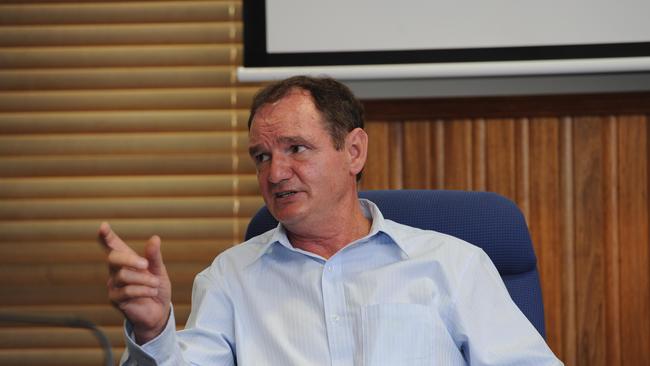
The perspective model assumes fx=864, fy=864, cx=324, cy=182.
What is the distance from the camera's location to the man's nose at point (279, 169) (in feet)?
5.43

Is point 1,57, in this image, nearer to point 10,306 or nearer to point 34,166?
point 34,166

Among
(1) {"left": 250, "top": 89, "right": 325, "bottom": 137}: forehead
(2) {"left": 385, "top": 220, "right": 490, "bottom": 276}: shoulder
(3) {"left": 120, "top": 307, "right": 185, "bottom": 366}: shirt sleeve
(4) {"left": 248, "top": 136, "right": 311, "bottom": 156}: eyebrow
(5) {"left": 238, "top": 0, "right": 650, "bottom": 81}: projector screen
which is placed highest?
(5) {"left": 238, "top": 0, "right": 650, "bottom": 81}: projector screen

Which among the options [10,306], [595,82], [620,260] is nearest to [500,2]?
[595,82]

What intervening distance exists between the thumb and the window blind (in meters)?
1.34

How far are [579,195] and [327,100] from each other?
3.26 feet

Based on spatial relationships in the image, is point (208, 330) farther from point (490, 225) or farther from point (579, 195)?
point (579, 195)

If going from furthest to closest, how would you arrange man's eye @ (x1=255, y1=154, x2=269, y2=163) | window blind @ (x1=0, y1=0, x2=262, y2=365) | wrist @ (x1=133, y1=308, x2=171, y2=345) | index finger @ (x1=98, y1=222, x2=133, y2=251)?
window blind @ (x1=0, y1=0, x2=262, y2=365) < man's eye @ (x1=255, y1=154, x2=269, y2=163) < wrist @ (x1=133, y1=308, x2=171, y2=345) < index finger @ (x1=98, y1=222, x2=133, y2=251)

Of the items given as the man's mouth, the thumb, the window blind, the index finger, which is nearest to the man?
the man's mouth

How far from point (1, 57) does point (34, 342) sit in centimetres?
164

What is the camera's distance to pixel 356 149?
1797 millimetres

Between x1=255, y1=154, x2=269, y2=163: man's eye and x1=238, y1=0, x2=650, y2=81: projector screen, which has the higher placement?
x1=238, y1=0, x2=650, y2=81: projector screen

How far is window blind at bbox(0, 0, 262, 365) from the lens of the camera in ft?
8.41

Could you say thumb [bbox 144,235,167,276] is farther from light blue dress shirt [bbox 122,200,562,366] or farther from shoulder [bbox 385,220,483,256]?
shoulder [bbox 385,220,483,256]

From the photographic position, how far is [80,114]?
2588 mm
